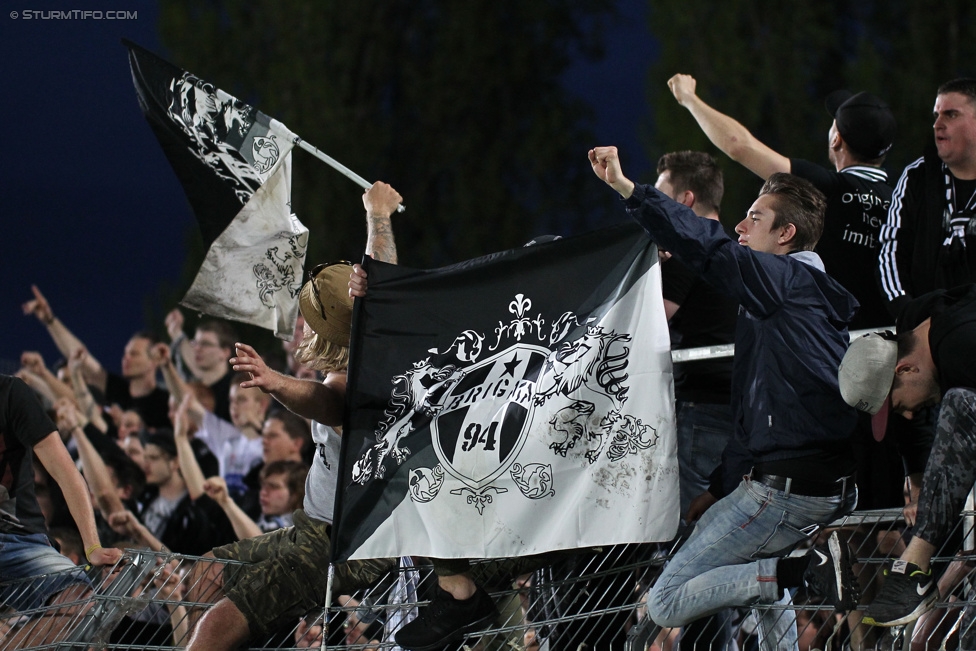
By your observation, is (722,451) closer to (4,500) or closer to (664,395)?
(664,395)

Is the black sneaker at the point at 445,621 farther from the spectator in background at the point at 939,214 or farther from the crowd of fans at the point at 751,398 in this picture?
the spectator in background at the point at 939,214

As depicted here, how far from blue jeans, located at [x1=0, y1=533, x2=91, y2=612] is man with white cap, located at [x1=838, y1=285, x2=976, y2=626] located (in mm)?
Result: 2645

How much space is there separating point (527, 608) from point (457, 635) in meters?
0.68

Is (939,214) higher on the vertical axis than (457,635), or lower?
higher

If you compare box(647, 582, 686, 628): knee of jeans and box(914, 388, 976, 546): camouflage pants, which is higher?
box(914, 388, 976, 546): camouflage pants

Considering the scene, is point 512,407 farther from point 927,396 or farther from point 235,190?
point 235,190

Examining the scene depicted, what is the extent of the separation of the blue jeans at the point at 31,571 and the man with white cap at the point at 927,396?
2.64 meters

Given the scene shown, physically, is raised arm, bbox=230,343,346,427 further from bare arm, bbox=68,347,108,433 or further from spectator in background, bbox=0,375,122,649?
bare arm, bbox=68,347,108,433

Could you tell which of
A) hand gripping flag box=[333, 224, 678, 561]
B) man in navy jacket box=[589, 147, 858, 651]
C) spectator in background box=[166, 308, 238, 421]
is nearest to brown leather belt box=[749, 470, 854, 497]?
man in navy jacket box=[589, 147, 858, 651]

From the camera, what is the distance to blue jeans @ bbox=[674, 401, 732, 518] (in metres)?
4.12

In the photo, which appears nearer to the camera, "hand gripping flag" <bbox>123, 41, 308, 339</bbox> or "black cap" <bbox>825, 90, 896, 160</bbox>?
"black cap" <bbox>825, 90, 896, 160</bbox>

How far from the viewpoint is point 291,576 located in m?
3.90

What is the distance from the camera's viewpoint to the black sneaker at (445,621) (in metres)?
3.66

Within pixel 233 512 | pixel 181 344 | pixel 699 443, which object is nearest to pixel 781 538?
pixel 699 443
